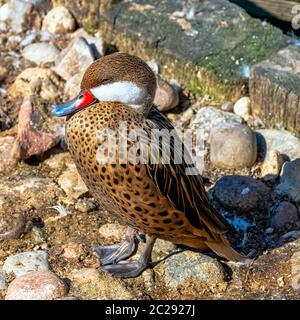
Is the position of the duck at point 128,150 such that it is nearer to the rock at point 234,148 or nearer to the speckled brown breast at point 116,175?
the speckled brown breast at point 116,175

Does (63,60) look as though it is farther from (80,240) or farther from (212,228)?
(212,228)

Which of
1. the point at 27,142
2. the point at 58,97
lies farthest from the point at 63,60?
the point at 27,142

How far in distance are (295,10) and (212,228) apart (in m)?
2.37

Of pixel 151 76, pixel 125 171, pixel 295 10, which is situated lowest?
pixel 295 10

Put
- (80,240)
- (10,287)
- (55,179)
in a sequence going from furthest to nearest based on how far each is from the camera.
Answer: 1. (55,179)
2. (80,240)
3. (10,287)

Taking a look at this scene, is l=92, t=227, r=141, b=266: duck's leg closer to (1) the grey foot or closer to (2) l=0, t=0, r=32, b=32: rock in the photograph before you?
(1) the grey foot

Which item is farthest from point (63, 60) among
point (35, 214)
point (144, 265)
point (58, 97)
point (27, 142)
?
point (144, 265)

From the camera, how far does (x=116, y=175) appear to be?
293cm

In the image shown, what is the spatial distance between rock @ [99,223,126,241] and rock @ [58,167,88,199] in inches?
9.0

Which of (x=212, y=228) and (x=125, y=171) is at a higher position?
(x=125, y=171)

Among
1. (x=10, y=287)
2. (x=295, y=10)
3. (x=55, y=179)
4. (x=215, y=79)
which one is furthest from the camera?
(x=295, y=10)

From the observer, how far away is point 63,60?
4.54m

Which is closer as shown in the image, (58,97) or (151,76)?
(151,76)

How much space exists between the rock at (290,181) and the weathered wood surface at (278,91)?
316 millimetres
